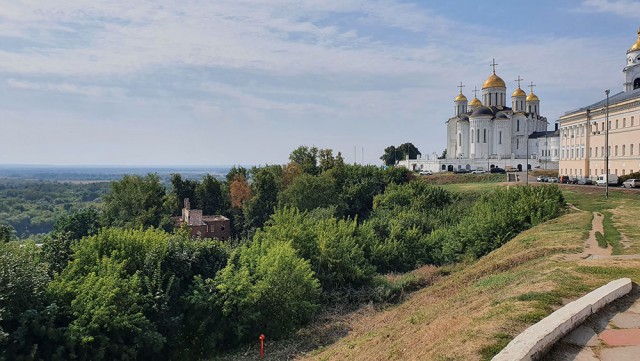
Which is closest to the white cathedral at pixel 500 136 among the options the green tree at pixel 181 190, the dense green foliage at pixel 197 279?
the green tree at pixel 181 190

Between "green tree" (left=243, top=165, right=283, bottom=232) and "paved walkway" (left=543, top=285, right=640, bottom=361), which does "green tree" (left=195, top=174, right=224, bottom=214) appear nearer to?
"green tree" (left=243, top=165, right=283, bottom=232)

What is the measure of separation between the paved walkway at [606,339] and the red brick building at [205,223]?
4367 cm

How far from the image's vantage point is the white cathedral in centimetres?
9206

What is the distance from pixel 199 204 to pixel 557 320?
57260 millimetres

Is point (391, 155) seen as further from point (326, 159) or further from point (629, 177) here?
point (629, 177)

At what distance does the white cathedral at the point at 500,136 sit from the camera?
92062 mm

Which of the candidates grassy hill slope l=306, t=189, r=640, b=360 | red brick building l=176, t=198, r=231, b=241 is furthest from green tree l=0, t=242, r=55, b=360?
red brick building l=176, t=198, r=231, b=241

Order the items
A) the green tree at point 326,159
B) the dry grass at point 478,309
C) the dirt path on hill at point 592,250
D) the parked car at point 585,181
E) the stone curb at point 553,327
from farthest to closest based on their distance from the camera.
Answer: the green tree at point 326,159, the parked car at point 585,181, the dirt path on hill at point 592,250, the dry grass at point 478,309, the stone curb at point 553,327

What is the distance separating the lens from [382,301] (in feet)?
77.7

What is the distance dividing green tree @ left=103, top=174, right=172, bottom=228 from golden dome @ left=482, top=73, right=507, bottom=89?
70223 mm

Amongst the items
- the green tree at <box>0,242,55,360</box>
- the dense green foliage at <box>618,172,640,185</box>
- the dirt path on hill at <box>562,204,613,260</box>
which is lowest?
the green tree at <box>0,242,55,360</box>

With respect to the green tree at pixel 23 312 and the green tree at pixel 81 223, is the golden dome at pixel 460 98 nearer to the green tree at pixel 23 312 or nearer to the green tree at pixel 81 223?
the green tree at pixel 81 223

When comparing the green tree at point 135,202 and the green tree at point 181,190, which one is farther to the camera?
the green tree at point 181,190

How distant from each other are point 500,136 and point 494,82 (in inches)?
466
